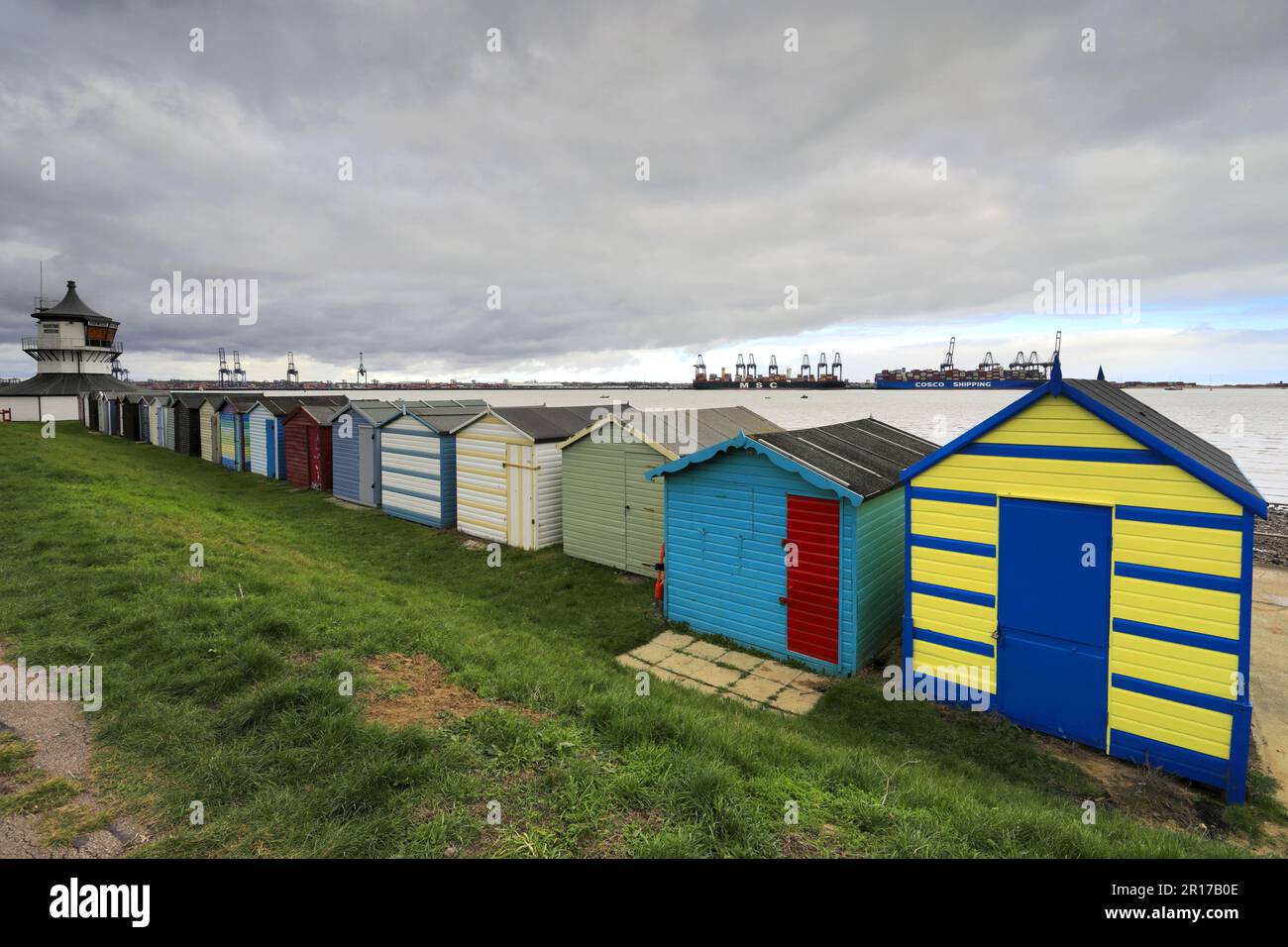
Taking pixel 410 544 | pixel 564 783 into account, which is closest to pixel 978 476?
pixel 564 783

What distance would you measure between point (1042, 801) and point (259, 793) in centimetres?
716

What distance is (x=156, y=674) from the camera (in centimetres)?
Result: 624

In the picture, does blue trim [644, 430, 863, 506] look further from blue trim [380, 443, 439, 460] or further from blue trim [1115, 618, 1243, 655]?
blue trim [380, 443, 439, 460]

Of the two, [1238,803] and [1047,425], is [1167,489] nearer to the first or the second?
[1047,425]

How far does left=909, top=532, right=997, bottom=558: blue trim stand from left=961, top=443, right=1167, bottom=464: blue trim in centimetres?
122

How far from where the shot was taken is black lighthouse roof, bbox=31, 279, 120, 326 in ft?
193

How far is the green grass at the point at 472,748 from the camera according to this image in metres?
4.21

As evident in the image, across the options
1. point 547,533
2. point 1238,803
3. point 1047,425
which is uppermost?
point 1047,425

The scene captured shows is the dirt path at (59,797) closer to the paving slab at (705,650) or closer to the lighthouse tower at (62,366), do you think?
the paving slab at (705,650)


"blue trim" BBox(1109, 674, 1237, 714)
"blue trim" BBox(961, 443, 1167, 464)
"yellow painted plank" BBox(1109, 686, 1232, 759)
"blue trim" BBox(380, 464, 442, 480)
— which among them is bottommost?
"yellow painted plank" BBox(1109, 686, 1232, 759)

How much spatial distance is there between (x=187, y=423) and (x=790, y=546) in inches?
1634

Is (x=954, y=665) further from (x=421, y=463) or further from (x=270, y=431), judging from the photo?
(x=270, y=431)

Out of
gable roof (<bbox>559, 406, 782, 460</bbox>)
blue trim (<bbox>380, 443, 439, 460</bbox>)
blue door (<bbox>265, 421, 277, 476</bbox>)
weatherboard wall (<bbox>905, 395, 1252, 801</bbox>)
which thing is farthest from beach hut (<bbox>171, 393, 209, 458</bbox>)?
weatherboard wall (<bbox>905, 395, 1252, 801</bbox>)

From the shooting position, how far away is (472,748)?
16.9ft
